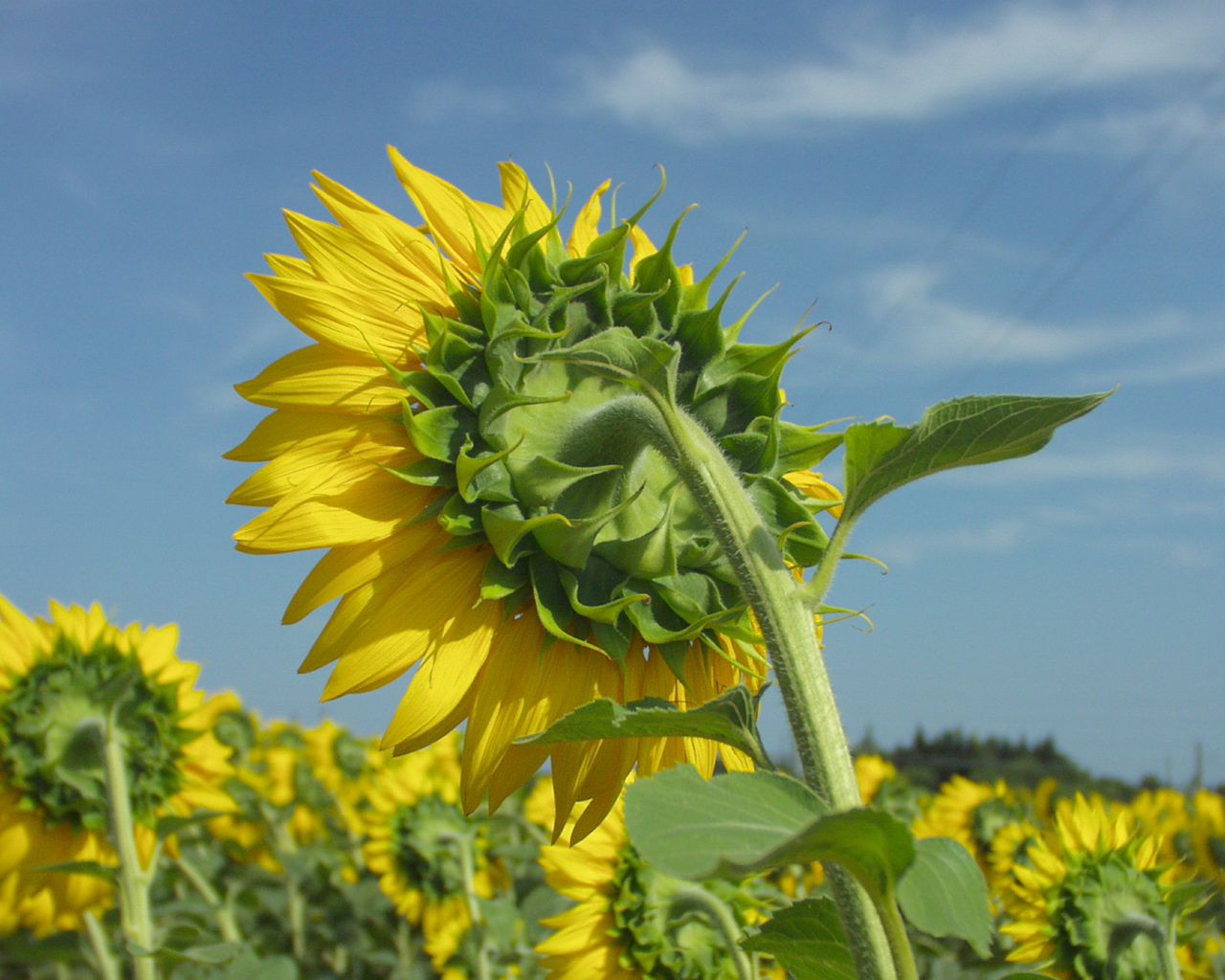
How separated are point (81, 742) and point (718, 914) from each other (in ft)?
6.79

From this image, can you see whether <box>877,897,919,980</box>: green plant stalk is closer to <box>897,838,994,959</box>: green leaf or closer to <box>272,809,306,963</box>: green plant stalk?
<box>897,838,994,959</box>: green leaf

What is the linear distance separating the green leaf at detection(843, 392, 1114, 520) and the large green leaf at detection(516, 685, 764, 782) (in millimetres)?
238

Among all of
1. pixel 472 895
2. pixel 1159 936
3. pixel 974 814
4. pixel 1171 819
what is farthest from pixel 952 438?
pixel 1171 819

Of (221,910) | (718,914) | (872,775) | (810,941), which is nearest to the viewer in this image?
(810,941)

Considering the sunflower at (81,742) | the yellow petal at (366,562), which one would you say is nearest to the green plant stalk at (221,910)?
the sunflower at (81,742)

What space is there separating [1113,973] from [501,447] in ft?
8.40

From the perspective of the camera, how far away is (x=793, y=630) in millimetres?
1087

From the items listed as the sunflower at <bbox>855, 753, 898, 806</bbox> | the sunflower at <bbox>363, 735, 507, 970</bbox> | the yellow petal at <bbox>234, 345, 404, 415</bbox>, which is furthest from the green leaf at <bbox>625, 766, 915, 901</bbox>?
the sunflower at <bbox>855, 753, 898, 806</bbox>

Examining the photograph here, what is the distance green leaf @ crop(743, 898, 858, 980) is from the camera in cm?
116

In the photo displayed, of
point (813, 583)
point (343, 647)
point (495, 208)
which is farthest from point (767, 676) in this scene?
point (495, 208)

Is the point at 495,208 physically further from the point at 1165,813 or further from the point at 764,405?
the point at 1165,813

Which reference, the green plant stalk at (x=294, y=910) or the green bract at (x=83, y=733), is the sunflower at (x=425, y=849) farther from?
the green bract at (x=83, y=733)

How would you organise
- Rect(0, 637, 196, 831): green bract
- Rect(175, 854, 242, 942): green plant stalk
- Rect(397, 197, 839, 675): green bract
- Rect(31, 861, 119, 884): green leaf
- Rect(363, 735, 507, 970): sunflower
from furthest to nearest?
Rect(363, 735, 507, 970): sunflower < Rect(175, 854, 242, 942): green plant stalk < Rect(0, 637, 196, 831): green bract < Rect(31, 861, 119, 884): green leaf < Rect(397, 197, 839, 675): green bract

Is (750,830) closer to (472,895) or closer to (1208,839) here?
(472,895)
